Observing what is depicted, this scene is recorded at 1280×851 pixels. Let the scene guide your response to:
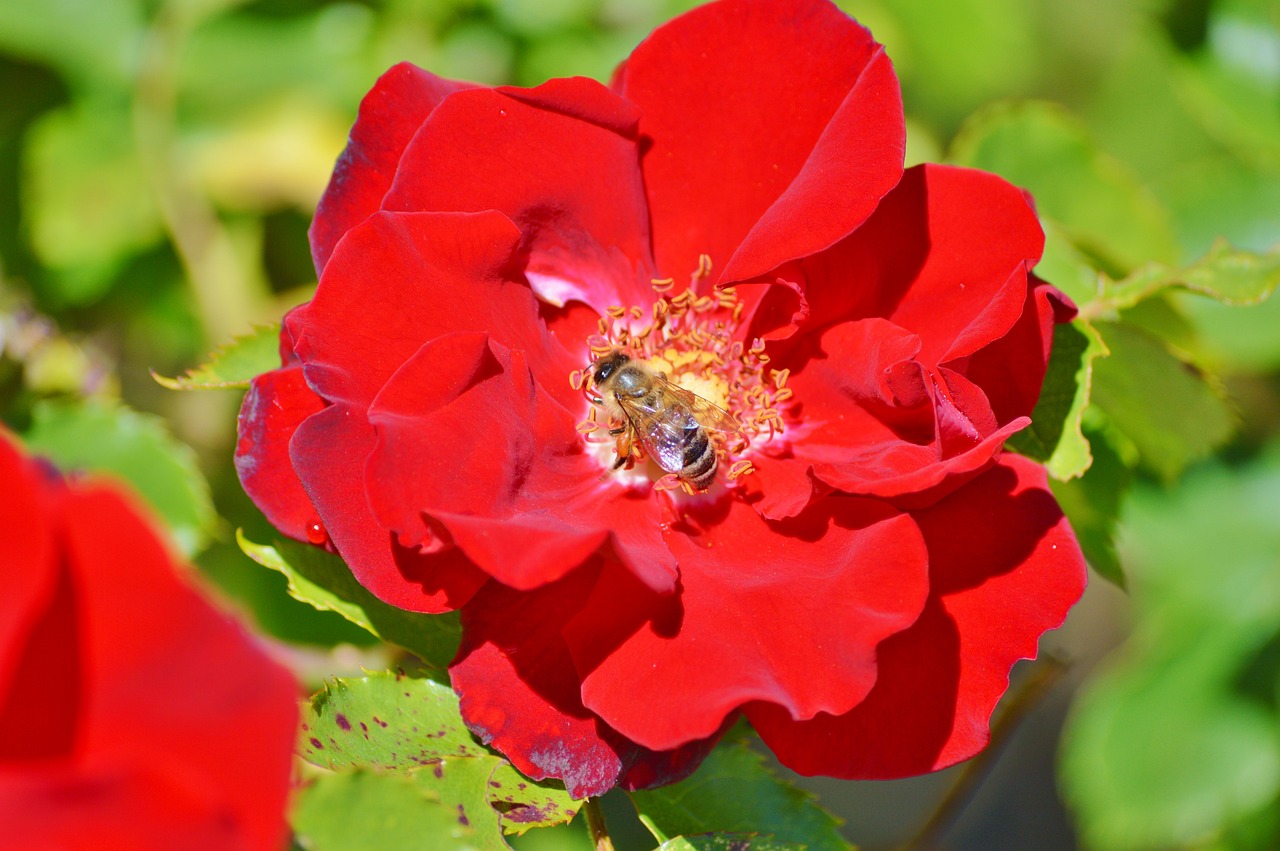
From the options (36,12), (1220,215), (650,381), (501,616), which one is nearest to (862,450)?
(650,381)

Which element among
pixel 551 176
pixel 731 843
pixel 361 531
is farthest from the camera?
pixel 551 176

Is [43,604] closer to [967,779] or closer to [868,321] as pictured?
[868,321]

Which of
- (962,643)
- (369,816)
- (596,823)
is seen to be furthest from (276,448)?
(962,643)

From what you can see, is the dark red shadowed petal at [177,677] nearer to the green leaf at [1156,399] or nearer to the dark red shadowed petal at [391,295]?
the dark red shadowed petal at [391,295]

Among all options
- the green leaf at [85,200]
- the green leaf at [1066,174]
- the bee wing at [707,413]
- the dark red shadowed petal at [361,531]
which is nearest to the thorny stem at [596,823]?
the dark red shadowed petal at [361,531]

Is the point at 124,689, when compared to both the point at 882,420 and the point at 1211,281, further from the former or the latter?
the point at 1211,281

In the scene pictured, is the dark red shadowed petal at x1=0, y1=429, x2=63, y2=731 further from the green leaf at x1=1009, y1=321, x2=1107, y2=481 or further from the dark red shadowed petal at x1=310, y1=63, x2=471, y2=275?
the green leaf at x1=1009, y1=321, x2=1107, y2=481
